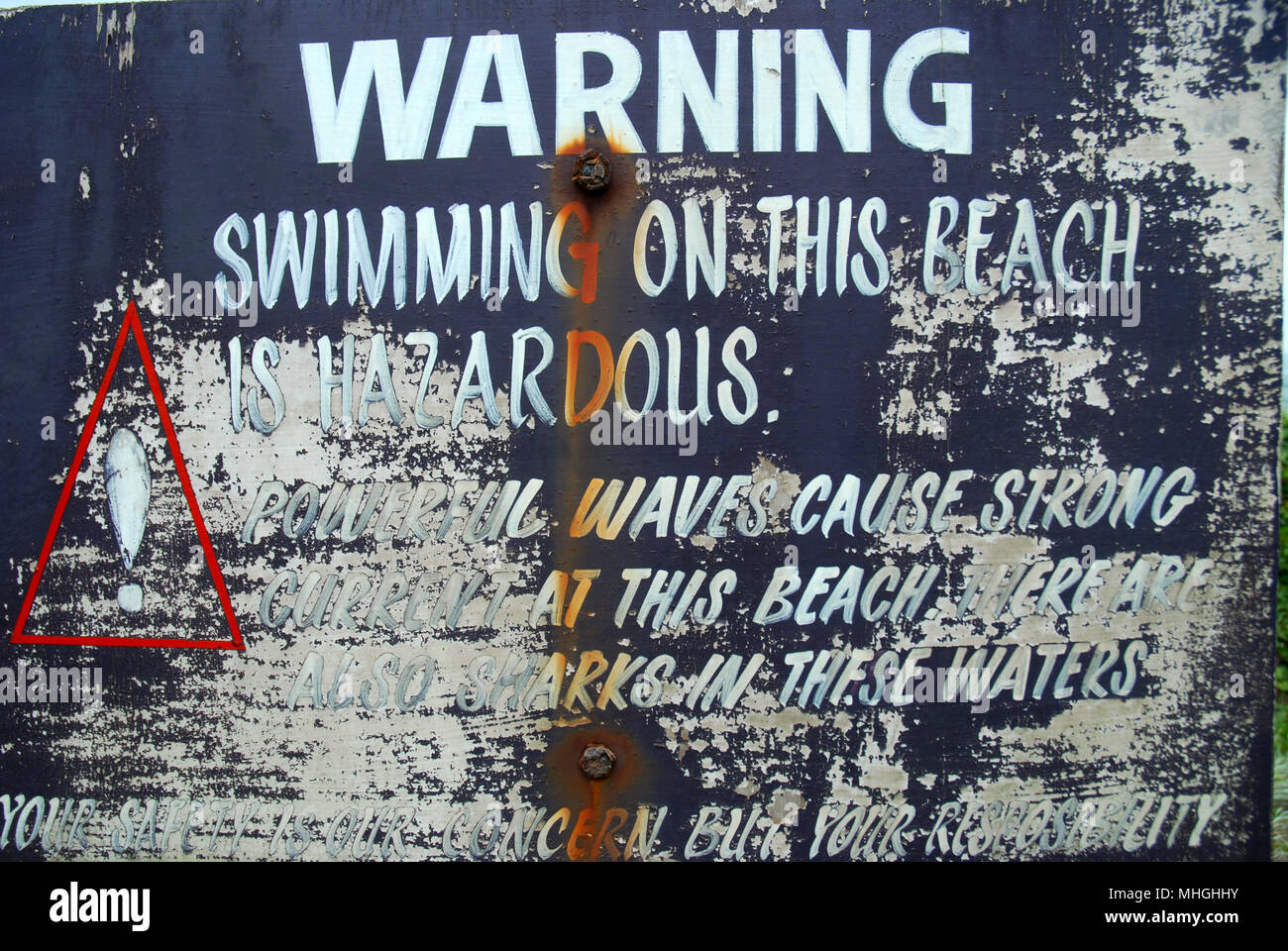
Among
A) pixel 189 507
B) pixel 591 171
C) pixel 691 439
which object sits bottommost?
pixel 189 507

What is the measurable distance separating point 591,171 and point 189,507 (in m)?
1.40

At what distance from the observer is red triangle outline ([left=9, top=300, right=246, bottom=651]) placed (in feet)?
6.26

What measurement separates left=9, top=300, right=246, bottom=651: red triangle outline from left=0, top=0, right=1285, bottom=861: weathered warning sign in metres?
0.01

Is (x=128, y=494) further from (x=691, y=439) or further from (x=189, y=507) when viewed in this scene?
(x=691, y=439)

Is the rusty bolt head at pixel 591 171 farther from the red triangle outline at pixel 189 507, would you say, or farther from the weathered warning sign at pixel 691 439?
the red triangle outline at pixel 189 507

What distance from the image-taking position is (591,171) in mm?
1852

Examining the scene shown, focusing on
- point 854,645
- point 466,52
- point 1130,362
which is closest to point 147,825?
point 854,645

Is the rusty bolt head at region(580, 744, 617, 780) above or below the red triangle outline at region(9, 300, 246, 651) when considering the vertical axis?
below

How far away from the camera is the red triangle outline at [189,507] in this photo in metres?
1.91

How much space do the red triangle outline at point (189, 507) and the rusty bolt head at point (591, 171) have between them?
1261 millimetres

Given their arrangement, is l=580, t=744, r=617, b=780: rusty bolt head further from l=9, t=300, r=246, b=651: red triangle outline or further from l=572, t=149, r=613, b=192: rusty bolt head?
l=572, t=149, r=613, b=192: rusty bolt head

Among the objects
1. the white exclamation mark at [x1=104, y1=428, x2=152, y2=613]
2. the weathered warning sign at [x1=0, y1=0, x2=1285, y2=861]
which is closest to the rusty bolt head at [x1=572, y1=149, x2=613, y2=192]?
the weathered warning sign at [x1=0, y1=0, x2=1285, y2=861]

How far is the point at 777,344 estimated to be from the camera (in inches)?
74.0

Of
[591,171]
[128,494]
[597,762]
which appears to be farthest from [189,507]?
[591,171]
